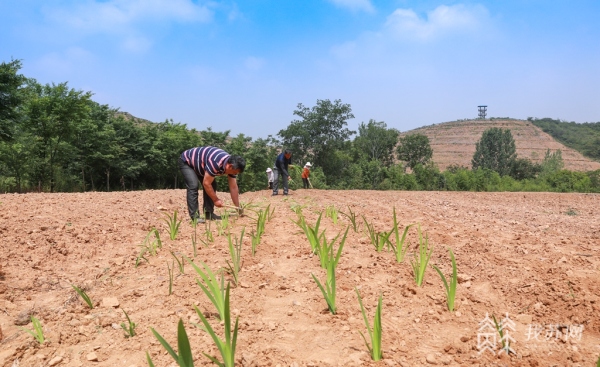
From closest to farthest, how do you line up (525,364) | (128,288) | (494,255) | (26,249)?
(525,364) < (128,288) < (494,255) < (26,249)

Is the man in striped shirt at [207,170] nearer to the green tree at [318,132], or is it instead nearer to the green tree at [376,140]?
the green tree at [318,132]

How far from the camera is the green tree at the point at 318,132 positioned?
46062mm

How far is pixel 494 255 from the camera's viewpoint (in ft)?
11.6

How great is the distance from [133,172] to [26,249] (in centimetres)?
2859

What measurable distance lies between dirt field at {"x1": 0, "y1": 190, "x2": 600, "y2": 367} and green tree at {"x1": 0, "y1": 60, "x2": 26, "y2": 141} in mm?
19040

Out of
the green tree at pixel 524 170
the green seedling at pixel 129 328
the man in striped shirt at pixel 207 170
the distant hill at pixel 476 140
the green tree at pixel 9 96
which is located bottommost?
the green seedling at pixel 129 328

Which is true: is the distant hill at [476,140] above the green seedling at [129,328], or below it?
above

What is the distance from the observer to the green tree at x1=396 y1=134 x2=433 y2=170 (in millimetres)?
65750

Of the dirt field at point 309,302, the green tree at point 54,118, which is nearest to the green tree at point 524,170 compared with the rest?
the green tree at point 54,118

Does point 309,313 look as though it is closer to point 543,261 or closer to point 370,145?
point 543,261

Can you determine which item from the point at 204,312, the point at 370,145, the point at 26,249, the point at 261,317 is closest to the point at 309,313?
the point at 261,317

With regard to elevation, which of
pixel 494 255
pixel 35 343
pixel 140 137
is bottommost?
pixel 35 343

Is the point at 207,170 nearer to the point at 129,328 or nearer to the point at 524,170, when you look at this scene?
the point at 129,328

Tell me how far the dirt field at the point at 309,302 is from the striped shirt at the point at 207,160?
146 cm
